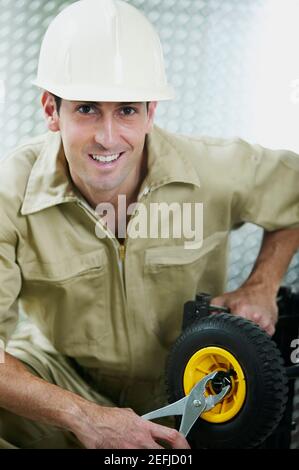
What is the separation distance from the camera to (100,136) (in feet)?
5.83

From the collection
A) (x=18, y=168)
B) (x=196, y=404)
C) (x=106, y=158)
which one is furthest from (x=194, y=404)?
(x=18, y=168)

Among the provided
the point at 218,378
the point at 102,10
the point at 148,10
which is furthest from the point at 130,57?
the point at 218,378

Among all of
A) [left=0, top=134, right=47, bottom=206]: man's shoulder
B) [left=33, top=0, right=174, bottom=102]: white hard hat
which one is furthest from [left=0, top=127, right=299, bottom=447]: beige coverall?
[left=33, top=0, right=174, bottom=102]: white hard hat

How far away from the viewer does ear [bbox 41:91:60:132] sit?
6.02 feet

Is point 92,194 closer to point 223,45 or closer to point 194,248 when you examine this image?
point 194,248

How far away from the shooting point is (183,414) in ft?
5.61

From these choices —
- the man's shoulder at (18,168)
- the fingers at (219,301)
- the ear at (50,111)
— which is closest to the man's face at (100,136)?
the ear at (50,111)

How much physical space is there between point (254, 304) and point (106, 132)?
1.76ft

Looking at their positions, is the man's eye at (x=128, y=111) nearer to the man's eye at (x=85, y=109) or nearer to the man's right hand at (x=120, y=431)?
the man's eye at (x=85, y=109)

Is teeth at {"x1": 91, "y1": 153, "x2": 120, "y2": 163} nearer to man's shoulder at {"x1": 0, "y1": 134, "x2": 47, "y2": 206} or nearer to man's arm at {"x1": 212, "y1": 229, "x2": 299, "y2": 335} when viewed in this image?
man's shoulder at {"x1": 0, "y1": 134, "x2": 47, "y2": 206}

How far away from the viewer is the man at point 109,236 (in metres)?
1.73

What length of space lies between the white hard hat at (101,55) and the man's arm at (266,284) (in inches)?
19.9

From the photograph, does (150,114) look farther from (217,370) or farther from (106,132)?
(217,370)
